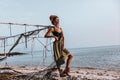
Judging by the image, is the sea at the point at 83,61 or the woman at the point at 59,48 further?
the sea at the point at 83,61

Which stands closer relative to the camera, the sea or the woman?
the woman

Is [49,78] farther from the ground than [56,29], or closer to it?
closer to it

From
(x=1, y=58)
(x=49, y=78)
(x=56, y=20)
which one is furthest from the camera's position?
(x=1, y=58)

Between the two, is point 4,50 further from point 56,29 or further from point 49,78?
point 56,29

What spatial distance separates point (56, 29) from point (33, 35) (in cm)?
278

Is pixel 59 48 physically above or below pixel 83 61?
above

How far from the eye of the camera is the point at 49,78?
13219 millimetres

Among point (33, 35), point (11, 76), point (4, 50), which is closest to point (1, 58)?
point (4, 50)

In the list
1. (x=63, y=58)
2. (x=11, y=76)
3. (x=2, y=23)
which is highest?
(x=2, y=23)

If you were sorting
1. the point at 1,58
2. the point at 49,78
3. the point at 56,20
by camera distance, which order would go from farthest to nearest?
the point at 1,58 < the point at 49,78 < the point at 56,20

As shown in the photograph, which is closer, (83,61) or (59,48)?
(59,48)

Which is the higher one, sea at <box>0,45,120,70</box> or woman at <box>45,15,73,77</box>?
woman at <box>45,15,73,77</box>

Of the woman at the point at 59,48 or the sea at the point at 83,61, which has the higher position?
the woman at the point at 59,48

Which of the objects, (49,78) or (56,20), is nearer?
(56,20)
